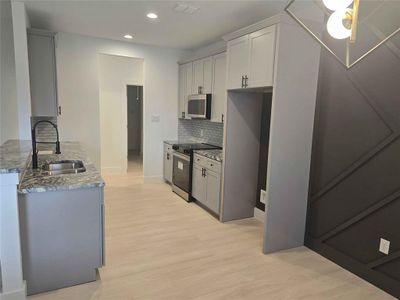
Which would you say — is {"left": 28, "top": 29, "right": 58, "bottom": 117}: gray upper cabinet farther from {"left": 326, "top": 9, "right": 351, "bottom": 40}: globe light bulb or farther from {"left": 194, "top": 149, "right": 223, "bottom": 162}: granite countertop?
{"left": 326, "top": 9, "right": 351, "bottom": 40}: globe light bulb

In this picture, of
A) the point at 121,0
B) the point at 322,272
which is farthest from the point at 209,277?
the point at 121,0

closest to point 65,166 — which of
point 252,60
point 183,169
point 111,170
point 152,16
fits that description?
point 183,169

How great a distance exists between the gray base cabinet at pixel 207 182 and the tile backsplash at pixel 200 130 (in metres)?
0.76

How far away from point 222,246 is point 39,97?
317cm

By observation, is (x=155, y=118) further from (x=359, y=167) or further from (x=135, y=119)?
(x=135, y=119)

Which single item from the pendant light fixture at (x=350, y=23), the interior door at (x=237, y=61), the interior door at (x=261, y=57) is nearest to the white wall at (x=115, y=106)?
the interior door at (x=237, y=61)

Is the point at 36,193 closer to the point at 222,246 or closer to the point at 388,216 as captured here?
the point at 222,246

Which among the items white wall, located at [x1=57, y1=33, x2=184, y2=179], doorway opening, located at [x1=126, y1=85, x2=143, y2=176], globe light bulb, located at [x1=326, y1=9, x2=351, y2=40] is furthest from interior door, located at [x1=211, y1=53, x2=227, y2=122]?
doorway opening, located at [x1=126, y1=85, x2=143, y2=176]

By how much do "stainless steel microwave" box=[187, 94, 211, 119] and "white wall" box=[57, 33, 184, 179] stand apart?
74cm

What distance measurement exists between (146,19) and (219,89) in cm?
140

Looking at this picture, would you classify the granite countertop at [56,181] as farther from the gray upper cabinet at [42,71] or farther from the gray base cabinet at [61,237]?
the gray upper cabinet at [42,71]

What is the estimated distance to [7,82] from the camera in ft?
12.9

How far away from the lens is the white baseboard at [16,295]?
199 centimetres

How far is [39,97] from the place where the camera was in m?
3.88
